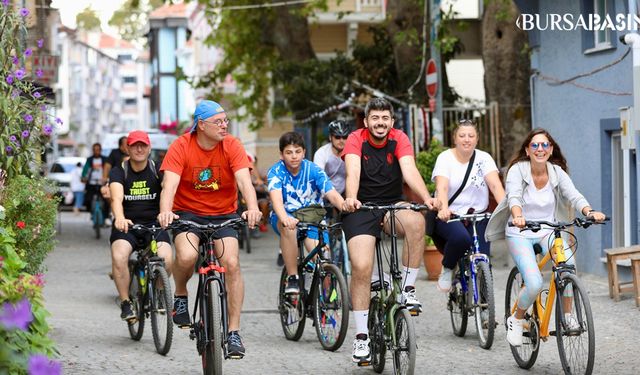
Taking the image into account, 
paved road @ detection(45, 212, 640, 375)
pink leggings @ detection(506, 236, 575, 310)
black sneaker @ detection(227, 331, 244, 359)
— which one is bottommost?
paved road @ detection(45, 212, 640, 375)

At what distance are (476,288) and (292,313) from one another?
1.59 metres

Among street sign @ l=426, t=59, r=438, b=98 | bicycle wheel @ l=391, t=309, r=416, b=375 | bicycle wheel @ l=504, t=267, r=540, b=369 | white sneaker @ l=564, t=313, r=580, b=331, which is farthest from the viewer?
street sign @ l=426, t=59, r=438, b=98

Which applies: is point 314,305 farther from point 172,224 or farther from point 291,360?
point 172,224

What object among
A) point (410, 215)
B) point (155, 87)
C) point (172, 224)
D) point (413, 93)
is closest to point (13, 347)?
point (172, 224)

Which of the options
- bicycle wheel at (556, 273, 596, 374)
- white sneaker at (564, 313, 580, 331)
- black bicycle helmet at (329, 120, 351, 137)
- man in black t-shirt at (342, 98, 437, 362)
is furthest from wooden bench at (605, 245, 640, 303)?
white sneaker at (564, 313, 580, 331)

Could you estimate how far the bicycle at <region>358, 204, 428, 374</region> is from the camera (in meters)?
8.62

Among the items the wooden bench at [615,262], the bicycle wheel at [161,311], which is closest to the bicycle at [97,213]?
the wooden bench at [615,262]

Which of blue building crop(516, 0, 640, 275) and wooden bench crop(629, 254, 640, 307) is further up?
blue building crop(516, 0, 640, 275)

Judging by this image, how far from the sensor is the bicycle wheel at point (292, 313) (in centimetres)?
1138

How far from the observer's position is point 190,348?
37.1 ft

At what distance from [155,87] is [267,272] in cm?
8724

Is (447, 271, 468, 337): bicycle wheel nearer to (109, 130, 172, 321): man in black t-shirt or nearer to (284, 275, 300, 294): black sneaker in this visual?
(284, 275, 300, 294): black sneaker

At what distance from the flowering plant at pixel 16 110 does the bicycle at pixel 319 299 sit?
2400 mm

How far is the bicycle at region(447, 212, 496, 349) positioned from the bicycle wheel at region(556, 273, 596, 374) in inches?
59.0
